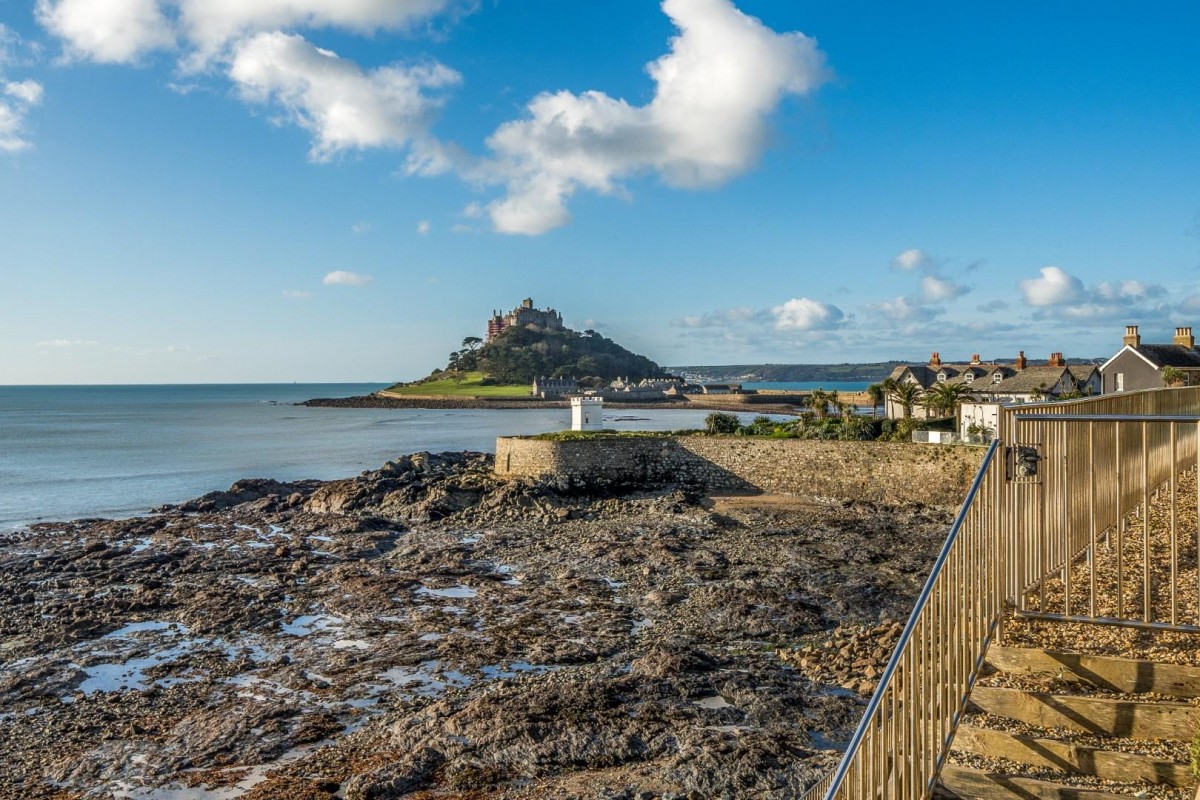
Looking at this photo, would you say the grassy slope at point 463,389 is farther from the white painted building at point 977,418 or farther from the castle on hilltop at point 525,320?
the white painted building at point 977,418

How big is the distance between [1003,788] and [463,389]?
14957 centimetres

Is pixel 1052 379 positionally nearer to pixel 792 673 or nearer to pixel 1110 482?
pixel 792 673

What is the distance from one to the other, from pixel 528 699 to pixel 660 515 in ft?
58.0

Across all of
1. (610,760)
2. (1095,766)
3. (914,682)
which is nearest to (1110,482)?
(1095,766)

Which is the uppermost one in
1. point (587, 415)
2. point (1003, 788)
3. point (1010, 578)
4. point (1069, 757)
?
point (1010, 578)

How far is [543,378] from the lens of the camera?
149m

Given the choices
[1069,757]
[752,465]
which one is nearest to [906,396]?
[752,465]

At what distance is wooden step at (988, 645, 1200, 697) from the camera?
15.6 feet

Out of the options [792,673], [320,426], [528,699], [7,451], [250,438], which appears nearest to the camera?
[528,699]

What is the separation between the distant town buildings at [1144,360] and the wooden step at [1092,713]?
37.5 m

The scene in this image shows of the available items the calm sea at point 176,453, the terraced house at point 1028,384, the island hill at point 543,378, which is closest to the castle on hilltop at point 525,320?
the island hill at point 543,378

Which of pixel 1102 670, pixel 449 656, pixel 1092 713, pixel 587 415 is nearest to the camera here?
pixel 1092 713

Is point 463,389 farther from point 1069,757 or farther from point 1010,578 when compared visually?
point 1069,757

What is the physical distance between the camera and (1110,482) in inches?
273
